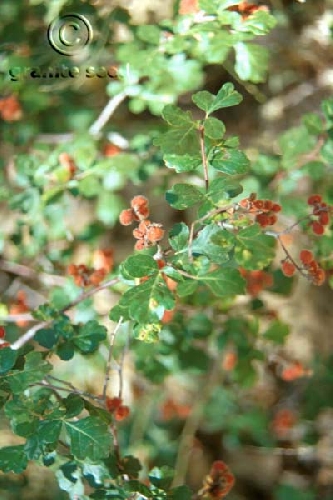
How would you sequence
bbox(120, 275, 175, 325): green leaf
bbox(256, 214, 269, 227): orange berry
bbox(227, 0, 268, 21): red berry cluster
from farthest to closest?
bbox(227, 0, 268, 21): red berry cluster
bbox(256, 214, 269, 227): orange berry
bbox(120, 275, 175, 325): green leaf

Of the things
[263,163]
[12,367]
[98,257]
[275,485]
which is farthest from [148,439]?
[12,367]

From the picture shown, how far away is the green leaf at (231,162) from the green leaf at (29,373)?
0.39m

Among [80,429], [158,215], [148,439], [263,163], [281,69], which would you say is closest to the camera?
[80,429]

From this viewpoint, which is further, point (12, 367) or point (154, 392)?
point (154, 392)

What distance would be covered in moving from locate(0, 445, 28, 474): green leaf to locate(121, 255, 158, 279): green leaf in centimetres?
31

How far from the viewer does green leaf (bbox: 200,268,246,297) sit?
960 mm

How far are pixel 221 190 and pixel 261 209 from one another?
0.22 ft

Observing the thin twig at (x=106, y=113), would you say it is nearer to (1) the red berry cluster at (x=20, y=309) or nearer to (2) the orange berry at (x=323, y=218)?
(1) the red berry cluster at (x=20, y=309)

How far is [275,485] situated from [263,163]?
4.34ft

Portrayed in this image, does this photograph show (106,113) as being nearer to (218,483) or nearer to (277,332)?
(277,332)

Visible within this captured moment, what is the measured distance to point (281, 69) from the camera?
84.0 inches

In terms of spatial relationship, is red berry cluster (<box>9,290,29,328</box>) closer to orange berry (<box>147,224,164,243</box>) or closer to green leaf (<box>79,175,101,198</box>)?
green leaf (<box>79,175,101,198</box>)

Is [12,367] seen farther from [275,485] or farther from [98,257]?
[275,485]

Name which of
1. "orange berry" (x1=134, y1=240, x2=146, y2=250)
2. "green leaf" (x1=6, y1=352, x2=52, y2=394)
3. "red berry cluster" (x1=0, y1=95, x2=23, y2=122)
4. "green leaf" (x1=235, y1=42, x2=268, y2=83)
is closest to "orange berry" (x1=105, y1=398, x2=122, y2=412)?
"green leaf" (x1=6, y1=352, x2=52, y2=394)
